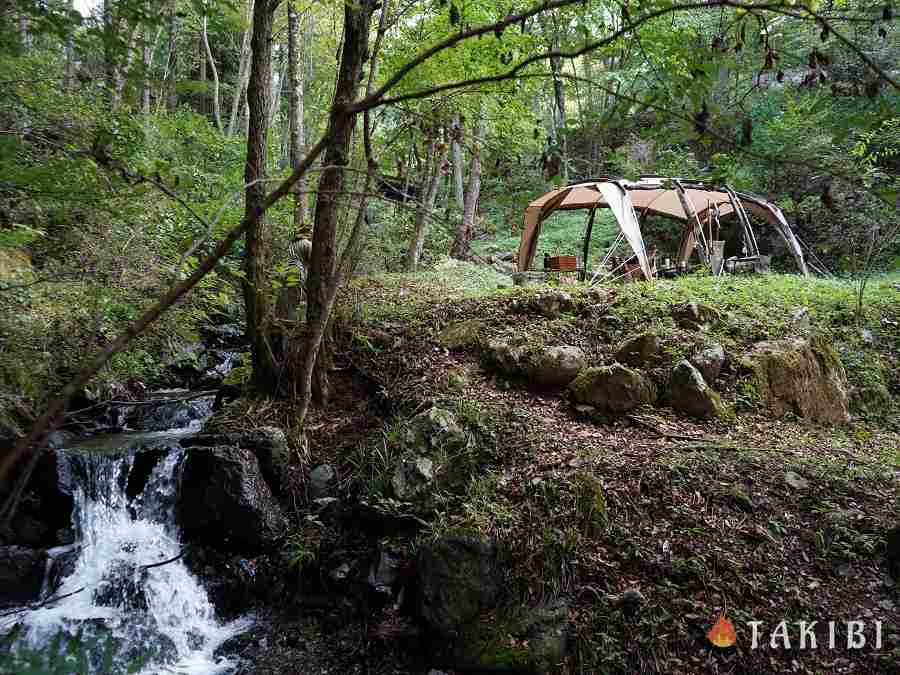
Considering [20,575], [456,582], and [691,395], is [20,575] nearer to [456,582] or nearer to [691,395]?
[456,582]

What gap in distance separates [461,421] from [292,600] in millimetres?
2069

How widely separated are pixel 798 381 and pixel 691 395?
1377 millimetres

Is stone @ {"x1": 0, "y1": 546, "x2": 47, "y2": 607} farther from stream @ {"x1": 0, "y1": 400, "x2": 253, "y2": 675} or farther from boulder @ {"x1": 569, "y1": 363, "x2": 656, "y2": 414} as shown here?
boulder @ {"x1": 569, "y1": 363, "x2": 656, "y2": 414}

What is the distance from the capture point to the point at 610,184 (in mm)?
10164

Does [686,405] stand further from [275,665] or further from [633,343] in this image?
[275,665]

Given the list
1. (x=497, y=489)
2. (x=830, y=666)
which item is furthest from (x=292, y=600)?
(x=830, y=666)

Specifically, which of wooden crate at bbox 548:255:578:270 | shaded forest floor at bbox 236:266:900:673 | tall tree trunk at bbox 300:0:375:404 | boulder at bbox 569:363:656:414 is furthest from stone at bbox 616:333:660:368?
wooden crate at bbox 548:255:578:270

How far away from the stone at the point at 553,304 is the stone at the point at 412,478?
257cm

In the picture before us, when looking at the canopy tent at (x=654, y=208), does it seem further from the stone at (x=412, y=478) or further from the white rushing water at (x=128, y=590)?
the white rushing water at (x=128, y=590)

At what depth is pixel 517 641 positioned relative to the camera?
12.2ft

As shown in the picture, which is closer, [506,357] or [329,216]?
[329,216]

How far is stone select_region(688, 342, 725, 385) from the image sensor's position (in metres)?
5.56

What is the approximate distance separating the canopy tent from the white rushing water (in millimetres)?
7506

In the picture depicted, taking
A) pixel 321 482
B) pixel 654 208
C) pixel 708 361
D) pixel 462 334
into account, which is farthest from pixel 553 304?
pixel 654 208
